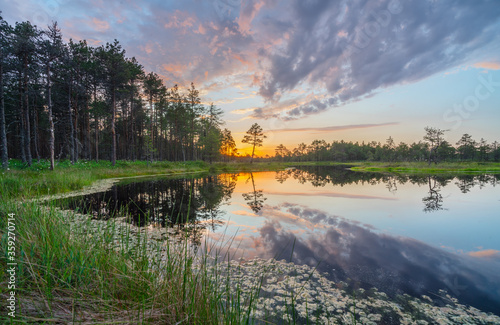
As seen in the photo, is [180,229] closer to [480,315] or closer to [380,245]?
[380,245]

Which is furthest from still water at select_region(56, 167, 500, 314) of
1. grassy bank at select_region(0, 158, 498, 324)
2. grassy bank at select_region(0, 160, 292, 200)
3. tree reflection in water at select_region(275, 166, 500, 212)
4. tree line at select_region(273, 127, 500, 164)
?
tree line at select_region(273, 127, 500, 164)

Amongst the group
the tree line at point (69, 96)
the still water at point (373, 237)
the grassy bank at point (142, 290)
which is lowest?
the still water at point (373, 237)

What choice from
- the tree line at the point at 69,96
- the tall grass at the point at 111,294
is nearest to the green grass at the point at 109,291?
the tall grass at the point at 111,294

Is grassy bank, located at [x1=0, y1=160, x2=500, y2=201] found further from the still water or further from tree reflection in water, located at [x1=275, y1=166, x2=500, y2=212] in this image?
tree reflection in water, located at [x1=275, y1=166, x2=500, y2=212]

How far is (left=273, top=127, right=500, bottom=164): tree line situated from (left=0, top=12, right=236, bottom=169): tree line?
62.6 m

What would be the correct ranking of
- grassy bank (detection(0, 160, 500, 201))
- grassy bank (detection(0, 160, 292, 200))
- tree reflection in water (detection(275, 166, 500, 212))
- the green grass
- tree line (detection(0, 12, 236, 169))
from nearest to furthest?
the green grass → grassy bank (detection(0, 160, 292, 200)) → grassy bank (detection(0, 160, 500, 201)) → tree reflection in water (detection(275, 166, 500, 212)) → tree line (detection(0, 12, 236, 169))

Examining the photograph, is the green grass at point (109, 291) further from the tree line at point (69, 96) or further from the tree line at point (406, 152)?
the tree line at point (406, 152)

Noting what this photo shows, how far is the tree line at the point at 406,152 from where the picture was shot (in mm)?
81175

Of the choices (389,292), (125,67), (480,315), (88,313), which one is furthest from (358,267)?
(125,67)

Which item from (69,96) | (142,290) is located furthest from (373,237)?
(69,96)

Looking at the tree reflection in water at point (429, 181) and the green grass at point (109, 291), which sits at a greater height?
the green grass at point (109, 291)

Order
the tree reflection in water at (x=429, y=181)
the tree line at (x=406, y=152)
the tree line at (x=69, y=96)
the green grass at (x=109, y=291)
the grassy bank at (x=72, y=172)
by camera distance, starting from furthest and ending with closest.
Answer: the tree line at (x=406, y=152)
the tree line at (x=69, y=96)
the tree reflection in water at (x=429, y=181)
the grassy bank at (x=72, y=172)
the green grass at (x=109, y=291)

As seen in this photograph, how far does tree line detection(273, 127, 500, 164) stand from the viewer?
81.2 m

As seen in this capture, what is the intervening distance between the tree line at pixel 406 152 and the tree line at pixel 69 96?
205ft
